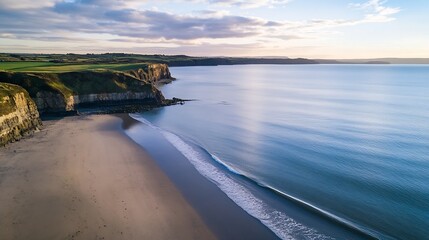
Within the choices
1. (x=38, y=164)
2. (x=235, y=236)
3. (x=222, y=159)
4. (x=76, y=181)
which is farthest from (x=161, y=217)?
(x=38, y=164)

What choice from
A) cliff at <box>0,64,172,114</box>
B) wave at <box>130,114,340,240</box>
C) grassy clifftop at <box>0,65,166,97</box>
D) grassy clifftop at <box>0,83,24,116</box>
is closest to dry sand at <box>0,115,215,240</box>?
wave at <box>130,114,340,240</box>

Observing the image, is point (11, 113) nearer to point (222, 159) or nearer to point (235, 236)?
point (222, 159)

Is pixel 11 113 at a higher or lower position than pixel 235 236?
higher

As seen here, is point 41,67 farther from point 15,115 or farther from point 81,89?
point 15,115

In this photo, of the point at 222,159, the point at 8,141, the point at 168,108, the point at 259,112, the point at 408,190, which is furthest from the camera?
the point at 168,108

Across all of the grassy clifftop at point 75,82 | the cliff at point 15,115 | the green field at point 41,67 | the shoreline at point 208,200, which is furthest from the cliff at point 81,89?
the shoreline at point 208,200

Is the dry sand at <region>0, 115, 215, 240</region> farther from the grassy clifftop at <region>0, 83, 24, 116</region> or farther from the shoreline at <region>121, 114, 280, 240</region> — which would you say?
the grassy clifftop at <region>0, 83, 24, 116</region>
